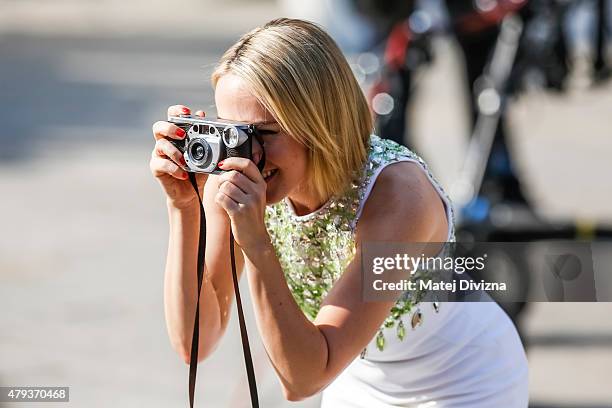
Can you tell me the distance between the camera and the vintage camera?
1.96 meters

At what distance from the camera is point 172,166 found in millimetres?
2102

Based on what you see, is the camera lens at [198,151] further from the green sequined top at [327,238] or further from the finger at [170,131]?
the green sequined top at [327,238]

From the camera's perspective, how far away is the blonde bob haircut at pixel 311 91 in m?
2.01

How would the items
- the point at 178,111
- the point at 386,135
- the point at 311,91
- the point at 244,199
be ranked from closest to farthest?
the point at 244,199 < the point at 311,91 < the point at 178,111 < the point at 386,135

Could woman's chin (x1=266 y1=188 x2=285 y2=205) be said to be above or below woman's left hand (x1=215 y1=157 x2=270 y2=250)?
above

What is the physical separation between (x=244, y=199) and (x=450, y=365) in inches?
22.7

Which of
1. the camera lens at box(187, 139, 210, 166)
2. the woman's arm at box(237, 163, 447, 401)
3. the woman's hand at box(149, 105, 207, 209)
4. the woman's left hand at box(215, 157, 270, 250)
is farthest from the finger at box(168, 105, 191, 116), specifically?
the woman's arm at box(237, 163, 447, 401)

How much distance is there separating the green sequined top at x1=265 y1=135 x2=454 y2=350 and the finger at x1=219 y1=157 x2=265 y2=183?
271 millimetres

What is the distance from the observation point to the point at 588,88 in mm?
4871

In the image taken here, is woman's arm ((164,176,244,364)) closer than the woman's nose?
No

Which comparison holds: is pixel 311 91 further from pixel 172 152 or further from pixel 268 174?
pixel 172 152

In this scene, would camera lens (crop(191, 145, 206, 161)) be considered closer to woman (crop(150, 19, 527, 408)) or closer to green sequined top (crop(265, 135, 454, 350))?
woman (crop(150, 19, 527, 408))

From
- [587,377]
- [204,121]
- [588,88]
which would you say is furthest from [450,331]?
[588,88]

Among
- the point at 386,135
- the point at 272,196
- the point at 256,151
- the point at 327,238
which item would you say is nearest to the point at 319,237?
the point at 327,238
